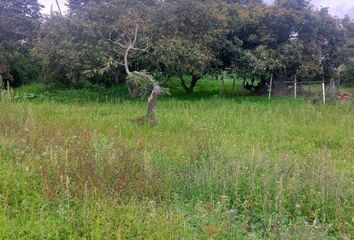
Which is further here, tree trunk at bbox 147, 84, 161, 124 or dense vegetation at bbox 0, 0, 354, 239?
tree trunk at bbox 147, 84, 161, 124

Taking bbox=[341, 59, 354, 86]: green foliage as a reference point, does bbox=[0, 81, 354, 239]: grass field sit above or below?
below

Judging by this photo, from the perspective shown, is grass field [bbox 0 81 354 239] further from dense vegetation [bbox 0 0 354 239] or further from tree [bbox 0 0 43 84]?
Result: tree [bbox 0 0 43 84]

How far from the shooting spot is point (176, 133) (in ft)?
23.9

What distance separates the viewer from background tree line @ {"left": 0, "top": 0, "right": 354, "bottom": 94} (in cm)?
1227

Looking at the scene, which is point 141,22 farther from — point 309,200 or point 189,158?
point 309,200

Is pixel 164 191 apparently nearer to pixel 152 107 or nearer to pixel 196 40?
pixel 152 107

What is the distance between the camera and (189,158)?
16.4 ft

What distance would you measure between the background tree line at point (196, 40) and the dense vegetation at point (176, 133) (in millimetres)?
55

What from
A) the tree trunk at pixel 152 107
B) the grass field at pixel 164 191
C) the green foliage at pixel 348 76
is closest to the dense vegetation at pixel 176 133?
the grass field at pixel 164 191

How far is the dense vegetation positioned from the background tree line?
55 mm

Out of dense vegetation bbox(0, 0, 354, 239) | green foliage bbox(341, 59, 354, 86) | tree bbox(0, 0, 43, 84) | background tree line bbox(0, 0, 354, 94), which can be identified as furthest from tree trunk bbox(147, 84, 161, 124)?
green foliage bbox(341, 59, 354, 86)

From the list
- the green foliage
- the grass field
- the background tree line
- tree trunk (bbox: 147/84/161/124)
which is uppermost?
the background tree line

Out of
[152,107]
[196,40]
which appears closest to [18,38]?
[196,40]

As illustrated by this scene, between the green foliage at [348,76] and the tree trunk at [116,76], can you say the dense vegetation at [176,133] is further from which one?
the green foliage at [348,76]
